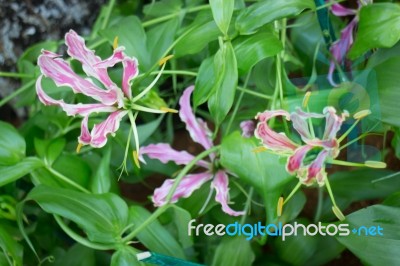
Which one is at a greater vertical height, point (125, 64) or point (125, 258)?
point (125, 64)

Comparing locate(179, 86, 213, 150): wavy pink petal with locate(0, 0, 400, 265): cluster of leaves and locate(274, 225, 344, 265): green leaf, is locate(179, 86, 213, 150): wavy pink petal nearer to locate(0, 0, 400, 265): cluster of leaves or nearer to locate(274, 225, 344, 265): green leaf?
locate(0, 0, 400, 265): cluster of leaves

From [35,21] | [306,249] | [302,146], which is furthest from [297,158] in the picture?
[35,21]

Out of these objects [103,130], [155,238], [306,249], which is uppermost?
[103,130]

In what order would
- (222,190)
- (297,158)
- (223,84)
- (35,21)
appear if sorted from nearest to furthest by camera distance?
(297,158) → (223,84) → (222,190) → (35,21)

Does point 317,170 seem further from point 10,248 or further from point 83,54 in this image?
point 10,248

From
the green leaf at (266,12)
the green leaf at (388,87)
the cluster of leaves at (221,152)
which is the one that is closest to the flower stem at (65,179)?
the cluster of leaves at (221,152)

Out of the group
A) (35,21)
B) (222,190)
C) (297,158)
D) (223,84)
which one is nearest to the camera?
(297,158)

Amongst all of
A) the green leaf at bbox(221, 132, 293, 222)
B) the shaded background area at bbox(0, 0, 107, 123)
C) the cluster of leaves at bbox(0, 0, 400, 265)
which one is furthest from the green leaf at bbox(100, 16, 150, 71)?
the shaded background area at bbox(0, 0, 107, 123)
